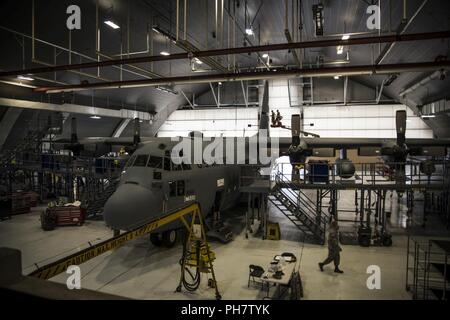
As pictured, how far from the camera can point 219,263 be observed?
39.4ft

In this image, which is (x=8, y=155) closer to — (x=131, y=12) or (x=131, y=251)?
(x=131, y=12)

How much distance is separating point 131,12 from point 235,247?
1329 centimetres

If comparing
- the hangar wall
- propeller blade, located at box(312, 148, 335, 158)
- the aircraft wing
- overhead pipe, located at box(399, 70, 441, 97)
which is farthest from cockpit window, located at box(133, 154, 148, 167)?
the hangar wall

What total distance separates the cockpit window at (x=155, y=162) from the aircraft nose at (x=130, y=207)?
110 centimetres

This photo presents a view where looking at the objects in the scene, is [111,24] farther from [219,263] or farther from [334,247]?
[334,247]

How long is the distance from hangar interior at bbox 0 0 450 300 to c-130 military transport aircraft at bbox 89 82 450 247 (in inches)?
2.6

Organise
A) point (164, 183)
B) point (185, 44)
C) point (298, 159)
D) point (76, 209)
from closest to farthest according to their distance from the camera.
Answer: point (185, 44)
point (164, 183)
point (298, 159)
point (76, 209)

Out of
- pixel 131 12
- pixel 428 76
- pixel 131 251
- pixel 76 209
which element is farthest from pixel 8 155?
pixel 428 76

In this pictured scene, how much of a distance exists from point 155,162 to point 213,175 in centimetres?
331

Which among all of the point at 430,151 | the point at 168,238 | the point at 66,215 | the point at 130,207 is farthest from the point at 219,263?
the point at 430,151

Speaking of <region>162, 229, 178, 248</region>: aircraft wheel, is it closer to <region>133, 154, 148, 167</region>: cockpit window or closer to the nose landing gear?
the nose landing gear

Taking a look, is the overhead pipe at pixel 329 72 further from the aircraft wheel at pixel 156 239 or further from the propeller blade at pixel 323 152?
the propeller blade at pixel 323 152

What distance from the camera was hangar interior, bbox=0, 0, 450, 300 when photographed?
967cm

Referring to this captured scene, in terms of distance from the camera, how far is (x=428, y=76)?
20500mm
